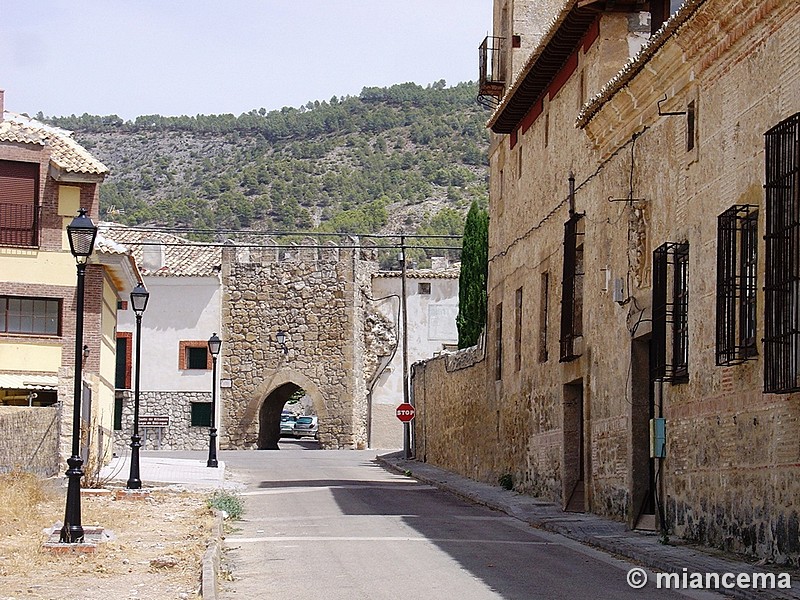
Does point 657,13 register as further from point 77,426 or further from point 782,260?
point 77,426

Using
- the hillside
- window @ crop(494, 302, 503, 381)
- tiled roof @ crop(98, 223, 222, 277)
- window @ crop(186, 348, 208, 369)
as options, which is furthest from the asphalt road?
the hillside

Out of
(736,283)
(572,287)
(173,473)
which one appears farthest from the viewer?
(173,473)

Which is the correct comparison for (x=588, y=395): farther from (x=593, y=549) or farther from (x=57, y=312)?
(x=57, y=312)

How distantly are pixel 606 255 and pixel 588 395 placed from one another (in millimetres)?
2271

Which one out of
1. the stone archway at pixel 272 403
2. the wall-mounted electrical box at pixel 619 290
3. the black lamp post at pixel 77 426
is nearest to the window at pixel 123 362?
the stone archway at pixel 272 403

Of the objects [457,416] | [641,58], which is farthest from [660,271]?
[457,416]

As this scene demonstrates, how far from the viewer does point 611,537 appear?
1585 centimetres

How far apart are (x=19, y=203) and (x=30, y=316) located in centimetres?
251

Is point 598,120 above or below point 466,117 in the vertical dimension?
below

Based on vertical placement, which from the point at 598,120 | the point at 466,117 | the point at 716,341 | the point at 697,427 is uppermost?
the point at 466,117

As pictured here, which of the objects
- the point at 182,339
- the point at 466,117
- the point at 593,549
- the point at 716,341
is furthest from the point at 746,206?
the point at 466,117

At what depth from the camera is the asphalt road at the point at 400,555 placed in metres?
11.0

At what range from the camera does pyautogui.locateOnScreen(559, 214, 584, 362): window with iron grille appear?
21.5 meters

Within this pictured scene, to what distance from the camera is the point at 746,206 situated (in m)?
13.3
